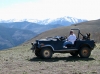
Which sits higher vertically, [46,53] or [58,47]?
[58,47]

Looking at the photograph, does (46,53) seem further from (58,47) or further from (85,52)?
(85,52)

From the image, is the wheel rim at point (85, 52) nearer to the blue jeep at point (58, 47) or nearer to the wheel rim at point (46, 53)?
the blue jeep at point (58, 47)

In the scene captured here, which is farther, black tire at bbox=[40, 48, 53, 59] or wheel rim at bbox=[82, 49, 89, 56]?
wheel rim at bbox=[82, 49, 89, 56]

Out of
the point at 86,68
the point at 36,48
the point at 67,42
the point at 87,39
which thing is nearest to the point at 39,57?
the point at 36,48

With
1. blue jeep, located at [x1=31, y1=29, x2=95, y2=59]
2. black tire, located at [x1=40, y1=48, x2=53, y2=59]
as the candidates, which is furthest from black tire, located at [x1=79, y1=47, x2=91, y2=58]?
black tire, located at [x1=40, y1=48, x2=53, y2=59]

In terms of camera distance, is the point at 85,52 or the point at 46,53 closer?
the point at 46,53

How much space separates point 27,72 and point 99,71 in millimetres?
3881

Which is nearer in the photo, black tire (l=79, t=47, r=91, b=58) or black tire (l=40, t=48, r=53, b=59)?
black tire (l=40, t=48, r=53, b=59)

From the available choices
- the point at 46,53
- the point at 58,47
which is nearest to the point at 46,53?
the point at 46,53

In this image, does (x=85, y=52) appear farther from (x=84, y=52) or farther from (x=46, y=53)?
(x=46, y=53)

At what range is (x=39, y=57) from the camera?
63.9 ft

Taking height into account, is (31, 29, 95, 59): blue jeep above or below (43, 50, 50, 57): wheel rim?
above

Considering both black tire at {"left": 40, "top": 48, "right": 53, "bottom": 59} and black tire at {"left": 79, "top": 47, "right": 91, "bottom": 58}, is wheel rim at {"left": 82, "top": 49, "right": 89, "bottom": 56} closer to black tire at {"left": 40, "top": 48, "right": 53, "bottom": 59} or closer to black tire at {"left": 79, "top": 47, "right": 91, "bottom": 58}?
black tire at {"left": 79, "top": 47, "right": 91, "bottom": 58}

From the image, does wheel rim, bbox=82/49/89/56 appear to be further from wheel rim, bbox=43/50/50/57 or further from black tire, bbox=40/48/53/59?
wheel rim, bbox=43/50/50/57
